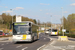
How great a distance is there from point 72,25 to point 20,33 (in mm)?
45888

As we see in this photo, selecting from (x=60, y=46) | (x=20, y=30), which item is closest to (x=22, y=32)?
(x=20, y=30)

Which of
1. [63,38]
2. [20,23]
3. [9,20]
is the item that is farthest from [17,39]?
[9,20]

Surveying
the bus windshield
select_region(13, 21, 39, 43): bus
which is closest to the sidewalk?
select_region(13, 21, 39, 43): bus

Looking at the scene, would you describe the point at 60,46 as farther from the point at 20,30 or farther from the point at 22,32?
the point at 20,30

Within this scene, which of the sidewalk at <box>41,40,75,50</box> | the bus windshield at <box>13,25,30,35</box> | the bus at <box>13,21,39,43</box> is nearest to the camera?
the sidewalk at <box>41,40,75,50</box>

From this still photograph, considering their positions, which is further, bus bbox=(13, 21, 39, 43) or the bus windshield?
the bus windshield

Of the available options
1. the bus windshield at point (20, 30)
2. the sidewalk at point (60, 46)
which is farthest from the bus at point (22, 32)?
the sidewalk at point (60, 46)

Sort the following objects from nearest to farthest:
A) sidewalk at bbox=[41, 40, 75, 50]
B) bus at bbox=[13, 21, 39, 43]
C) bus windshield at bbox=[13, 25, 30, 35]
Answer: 1. sidewalk at bbox=[41, 40, 75, 50]
2. bus at bbox=[13, 21, 39, 43]
3. bus windshield at bbox=[13, 25, 30, 35]

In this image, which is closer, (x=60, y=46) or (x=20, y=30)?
(x=60, y=46)

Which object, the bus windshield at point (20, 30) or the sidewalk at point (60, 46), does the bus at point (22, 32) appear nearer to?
the bus windshield at point (20, 30)

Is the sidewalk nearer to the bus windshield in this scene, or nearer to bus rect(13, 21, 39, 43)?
bus rect(13, 21, 39, 43)

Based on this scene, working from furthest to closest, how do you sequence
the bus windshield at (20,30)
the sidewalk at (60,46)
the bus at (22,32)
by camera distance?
the bus windshield at (20,30)
the bus at (22,32)
the sidewalk at (60,46)

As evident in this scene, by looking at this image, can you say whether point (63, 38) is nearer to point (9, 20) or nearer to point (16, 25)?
point (16, 25)

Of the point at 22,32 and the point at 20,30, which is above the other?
the point at 20,30
